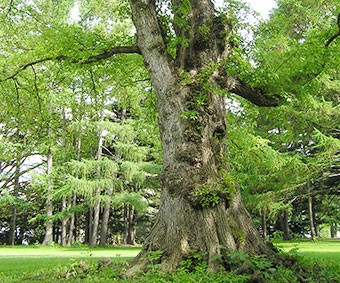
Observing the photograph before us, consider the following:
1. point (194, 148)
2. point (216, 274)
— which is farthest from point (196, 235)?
point (194, 148)

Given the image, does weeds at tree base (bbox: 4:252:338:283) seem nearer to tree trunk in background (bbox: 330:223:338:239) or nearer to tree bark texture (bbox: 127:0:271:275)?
tree bark texture (bbox: 127:0:271:275)

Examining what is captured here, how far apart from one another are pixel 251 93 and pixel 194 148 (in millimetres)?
2106

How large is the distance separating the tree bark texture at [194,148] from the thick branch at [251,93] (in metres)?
0.13

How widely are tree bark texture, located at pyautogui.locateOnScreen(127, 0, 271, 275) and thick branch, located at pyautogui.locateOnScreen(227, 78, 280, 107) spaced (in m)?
0.13

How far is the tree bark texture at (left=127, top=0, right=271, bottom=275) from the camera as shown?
17.2 feet

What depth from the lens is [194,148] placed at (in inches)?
222

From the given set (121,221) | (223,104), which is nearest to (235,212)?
(223,104)

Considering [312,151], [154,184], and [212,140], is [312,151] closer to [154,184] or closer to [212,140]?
[154,184]

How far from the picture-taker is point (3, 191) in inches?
959

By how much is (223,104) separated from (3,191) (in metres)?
21.7

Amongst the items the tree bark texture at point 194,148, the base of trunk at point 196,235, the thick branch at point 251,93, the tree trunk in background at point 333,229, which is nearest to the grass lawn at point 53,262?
the base of trunk at point 196,235

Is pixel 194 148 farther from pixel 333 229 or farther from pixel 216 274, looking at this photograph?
pixel 333 229

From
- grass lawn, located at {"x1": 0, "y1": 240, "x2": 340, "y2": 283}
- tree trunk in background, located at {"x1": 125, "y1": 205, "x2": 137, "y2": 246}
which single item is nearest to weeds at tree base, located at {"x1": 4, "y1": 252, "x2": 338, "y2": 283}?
grass lawn, located at {"x1": 0, "y1": 240, "x2": 340, "y2": 283}

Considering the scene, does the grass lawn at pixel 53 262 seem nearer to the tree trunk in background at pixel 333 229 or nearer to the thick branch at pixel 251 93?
the thick branch at pixel 251 93
